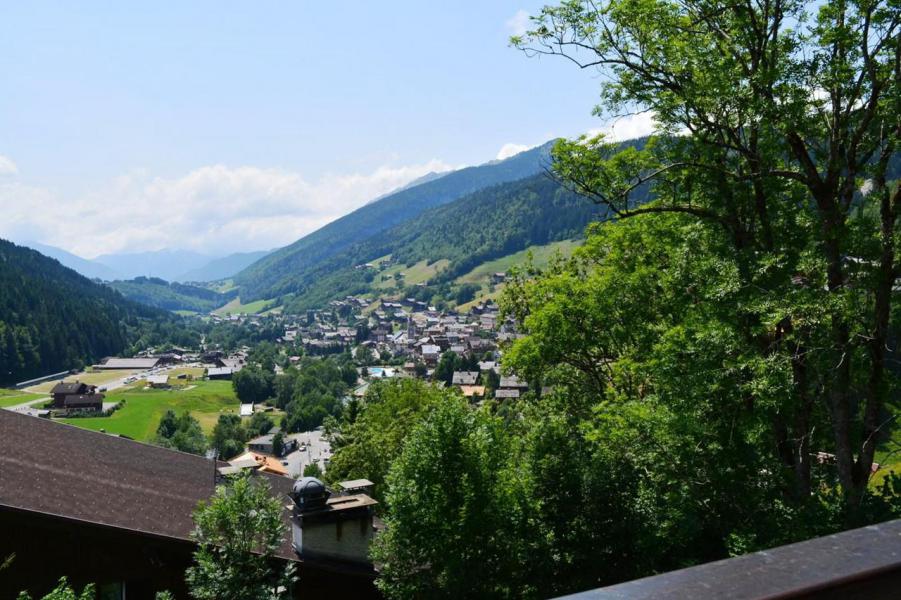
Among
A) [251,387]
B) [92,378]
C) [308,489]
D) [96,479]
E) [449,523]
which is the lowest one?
[251,387]

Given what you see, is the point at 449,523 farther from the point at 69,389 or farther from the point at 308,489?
the point at 69,389

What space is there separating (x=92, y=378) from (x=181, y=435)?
99.2m

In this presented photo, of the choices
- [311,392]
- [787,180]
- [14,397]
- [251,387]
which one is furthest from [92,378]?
[787,180]

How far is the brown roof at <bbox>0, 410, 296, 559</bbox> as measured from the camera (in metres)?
11.5

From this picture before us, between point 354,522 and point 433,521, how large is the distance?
117 inches

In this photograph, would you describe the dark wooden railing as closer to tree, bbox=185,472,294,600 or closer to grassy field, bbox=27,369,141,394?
tree, bbox=185,472,294,600

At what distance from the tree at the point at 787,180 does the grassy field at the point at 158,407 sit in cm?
11019

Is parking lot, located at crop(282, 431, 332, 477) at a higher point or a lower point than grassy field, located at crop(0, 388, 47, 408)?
lower

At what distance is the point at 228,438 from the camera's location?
11338 centimetres

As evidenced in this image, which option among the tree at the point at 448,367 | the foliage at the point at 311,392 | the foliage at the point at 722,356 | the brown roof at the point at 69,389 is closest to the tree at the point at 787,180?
the foliage at the point at 722,356

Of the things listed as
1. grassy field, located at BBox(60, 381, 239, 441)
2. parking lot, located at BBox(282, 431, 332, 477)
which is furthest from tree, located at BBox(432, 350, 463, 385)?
grassy field, located at BBox(60, 381, 239, 441)

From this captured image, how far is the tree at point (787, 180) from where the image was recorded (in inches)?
465

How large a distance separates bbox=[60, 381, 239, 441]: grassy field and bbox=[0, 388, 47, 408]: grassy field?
14926 millimetres

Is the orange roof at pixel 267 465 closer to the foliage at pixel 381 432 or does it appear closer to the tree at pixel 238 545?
the foliage at pixel 381 432
